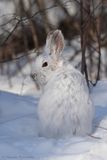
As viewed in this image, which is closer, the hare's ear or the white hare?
the white hare

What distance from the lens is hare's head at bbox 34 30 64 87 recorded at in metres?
3.78

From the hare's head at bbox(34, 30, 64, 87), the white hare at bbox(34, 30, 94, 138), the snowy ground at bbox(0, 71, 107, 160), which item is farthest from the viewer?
the hare's head at bbox(34, 30, 64, 87)

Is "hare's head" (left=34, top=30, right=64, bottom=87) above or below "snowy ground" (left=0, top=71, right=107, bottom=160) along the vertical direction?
above

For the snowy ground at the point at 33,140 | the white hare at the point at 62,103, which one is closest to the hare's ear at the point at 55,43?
the white hare at the point at 62,103

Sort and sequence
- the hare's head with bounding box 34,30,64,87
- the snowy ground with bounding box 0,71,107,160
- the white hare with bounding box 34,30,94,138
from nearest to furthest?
the snowy ground with bounding box 0,71,107,160
the white hare with bounding box 34,30,94,138
the hare's head with bounding box 34,30,64,87

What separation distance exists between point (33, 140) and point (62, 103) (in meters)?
0.32

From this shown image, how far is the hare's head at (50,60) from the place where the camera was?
12.4 ft

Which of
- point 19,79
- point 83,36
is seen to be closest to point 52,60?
point 83,36

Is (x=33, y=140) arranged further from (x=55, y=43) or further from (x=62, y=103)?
(x=55, y=43)

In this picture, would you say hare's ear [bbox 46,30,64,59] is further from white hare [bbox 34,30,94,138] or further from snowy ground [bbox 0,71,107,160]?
snowy ground [bbox 0,71,107,160]

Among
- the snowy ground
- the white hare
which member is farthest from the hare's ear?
the snowy ground

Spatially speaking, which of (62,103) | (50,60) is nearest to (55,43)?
(50,60)

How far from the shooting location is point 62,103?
3.63m

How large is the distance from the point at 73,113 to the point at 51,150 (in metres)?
0.33
